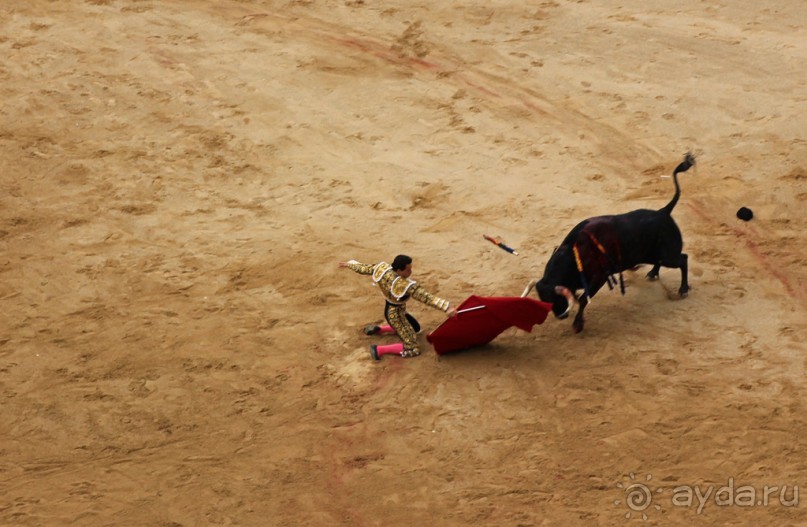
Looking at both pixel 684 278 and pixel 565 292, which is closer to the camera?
pixel 565 292

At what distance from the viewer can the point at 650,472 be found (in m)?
7.39

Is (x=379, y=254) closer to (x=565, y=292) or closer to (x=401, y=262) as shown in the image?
(x=401, y=262)

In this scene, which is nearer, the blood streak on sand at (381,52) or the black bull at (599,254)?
the black bull at (599,254)

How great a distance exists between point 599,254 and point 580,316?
562 mm

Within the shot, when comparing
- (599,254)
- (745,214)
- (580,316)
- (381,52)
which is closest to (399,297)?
(580,316)

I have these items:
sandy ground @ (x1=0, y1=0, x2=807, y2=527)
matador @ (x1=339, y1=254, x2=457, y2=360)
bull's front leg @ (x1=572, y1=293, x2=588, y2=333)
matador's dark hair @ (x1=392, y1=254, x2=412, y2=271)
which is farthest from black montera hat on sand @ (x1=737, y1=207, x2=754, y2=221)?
matador's dark hair @ (x1=392, y1=254, x2=412, y2=271)

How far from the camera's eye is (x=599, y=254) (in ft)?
28.2

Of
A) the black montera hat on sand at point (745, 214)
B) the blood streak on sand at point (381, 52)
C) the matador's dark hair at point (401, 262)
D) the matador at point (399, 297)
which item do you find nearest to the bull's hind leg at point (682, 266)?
the black montera hat on sand at point (745, 214)

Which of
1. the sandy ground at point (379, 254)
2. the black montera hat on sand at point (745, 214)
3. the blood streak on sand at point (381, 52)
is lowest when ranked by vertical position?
the sandy ground at point (379, 254)

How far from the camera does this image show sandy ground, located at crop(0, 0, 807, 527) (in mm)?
7523

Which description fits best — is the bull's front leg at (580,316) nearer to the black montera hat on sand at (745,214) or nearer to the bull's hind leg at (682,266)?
the bull's hind leg at (682,266)

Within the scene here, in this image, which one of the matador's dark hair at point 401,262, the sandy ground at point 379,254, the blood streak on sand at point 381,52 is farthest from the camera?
the blood streak on sand at point 381,52

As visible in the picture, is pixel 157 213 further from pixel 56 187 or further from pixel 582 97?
pixel 582 97

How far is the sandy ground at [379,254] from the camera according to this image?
752 centimetres
